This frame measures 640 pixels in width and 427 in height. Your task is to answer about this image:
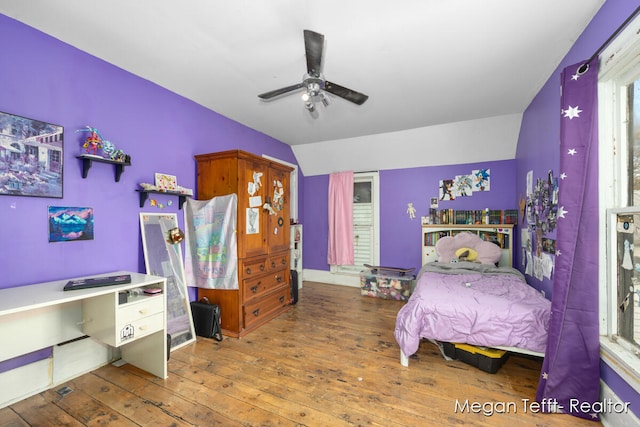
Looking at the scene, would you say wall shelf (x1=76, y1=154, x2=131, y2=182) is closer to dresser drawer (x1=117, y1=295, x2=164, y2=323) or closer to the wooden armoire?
the wooden armoire

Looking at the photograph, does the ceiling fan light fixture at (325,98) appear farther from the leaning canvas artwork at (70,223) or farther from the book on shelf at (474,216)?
the book on shelf at (474,216)

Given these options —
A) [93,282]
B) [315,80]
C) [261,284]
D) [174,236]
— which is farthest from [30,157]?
[261,284]

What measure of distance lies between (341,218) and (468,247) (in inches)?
83.2

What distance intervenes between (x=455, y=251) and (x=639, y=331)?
236 cm

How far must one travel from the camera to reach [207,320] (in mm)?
2705

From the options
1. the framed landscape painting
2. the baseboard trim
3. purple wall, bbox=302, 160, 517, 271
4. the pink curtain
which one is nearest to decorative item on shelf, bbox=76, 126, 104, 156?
the framed landscape painting

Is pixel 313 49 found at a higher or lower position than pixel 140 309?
higher

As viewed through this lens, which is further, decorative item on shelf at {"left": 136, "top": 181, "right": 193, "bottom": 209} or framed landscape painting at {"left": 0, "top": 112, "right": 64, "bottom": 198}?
decorative item on shelf at {"left": 136, "top": 181, "right": 193, "bottom": 209}

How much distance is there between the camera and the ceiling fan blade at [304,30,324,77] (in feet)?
4.88

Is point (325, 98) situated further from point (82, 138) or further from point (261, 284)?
point (261, 284)

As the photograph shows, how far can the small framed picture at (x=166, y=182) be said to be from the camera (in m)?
2.63

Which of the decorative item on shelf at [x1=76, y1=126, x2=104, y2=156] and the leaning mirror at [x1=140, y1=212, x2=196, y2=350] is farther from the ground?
the decorative item on shelf at [x1=76, y1=126, x2=104, y2=156]

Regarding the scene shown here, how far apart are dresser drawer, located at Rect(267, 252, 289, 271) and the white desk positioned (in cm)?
134

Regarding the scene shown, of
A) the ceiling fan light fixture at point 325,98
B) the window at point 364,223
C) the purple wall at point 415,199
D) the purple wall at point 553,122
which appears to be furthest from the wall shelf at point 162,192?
the purple wall at point 553,122
